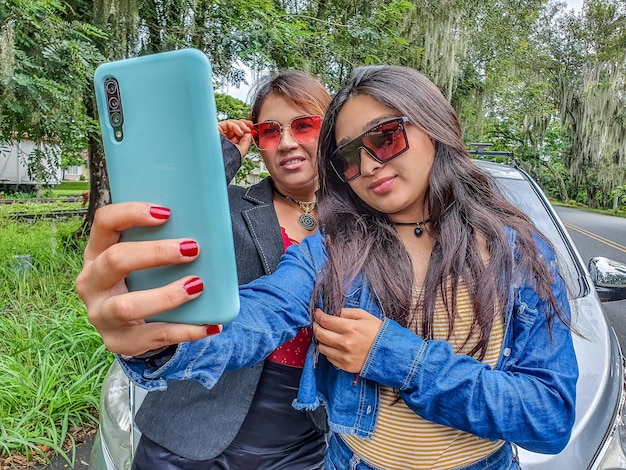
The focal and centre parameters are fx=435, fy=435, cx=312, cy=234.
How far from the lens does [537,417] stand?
81cm

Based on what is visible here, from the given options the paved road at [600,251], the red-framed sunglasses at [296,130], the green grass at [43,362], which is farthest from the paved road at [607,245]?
the green grass at [43,362]

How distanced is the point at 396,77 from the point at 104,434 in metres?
1.58

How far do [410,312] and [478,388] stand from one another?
8.3 inches

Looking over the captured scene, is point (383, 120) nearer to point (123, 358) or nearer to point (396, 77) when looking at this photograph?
point (396, 77)

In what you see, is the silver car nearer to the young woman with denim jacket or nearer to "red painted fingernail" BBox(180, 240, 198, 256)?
the young woman with denim jacket

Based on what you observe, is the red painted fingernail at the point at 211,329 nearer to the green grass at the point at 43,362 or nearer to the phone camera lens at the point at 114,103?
the phone camera lens at the point at 114,103

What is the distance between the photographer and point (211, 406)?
113 centimetres

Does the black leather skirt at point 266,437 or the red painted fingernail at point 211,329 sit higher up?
the red painted fingernail at point 211,329

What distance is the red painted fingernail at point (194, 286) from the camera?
2.01ft

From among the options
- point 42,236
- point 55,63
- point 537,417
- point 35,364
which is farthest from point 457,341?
point 42,236

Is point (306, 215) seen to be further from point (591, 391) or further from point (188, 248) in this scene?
point (591, 391)

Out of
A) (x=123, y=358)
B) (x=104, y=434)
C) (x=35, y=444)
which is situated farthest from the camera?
(x=35, y=444)

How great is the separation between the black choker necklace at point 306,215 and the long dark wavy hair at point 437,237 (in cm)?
27

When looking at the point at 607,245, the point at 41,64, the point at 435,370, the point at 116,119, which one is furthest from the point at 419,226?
the point at 607,245
